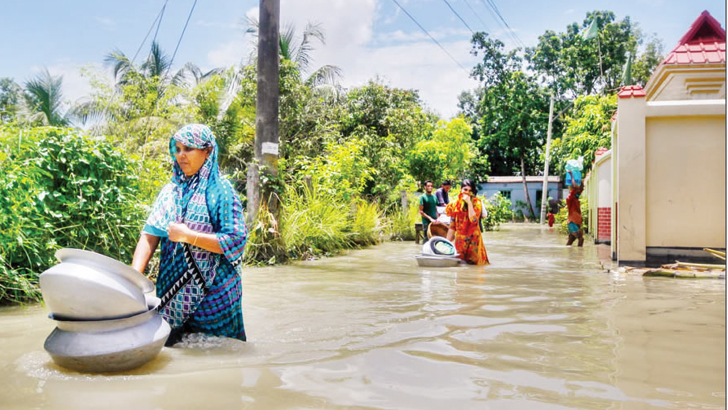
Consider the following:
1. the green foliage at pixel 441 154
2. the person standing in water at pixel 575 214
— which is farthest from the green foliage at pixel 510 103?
the person standing in water at pixel 575 214

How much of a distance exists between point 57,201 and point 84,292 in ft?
10.5

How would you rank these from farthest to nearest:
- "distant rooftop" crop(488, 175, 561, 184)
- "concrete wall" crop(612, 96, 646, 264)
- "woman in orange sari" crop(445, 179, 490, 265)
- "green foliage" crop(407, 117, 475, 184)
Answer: "distant rooftop" crop(488, 175, 561, 184)
"green foliage" crop(407, 117, 475, 184)
"woman in orange sari" crop(445, 179, 490, 265)
"concrete wall" crop(612, 96, 646, 264)

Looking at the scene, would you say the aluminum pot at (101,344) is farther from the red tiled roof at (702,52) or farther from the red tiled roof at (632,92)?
the red tiled roof at (702,52)

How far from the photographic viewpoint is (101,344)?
2771 millimetres

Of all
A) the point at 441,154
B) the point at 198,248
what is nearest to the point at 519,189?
the point at 441,154

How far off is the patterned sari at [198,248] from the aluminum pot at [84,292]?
422mm

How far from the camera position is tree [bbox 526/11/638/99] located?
108ft

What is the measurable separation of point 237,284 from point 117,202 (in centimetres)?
311

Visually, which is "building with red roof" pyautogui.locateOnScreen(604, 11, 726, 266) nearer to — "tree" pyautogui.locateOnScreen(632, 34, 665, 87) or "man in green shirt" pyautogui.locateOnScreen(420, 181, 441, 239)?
"man in green shirt" pyautogui.locateOnScreen(420, 181, 441, 239)

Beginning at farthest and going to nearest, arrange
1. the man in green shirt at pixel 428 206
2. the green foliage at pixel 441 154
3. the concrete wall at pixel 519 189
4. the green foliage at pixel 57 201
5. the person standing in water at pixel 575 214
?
the concrete wall at pixel 519 189 → the green foliage at pixel 441 154 → the person standing in water at pixel 575 214 → the man in green shirt at pixel 428 206 → the green foliage at pixel 57 201

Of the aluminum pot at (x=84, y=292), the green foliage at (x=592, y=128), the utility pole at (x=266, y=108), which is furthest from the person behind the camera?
the green foliage at (x=592, y=128)

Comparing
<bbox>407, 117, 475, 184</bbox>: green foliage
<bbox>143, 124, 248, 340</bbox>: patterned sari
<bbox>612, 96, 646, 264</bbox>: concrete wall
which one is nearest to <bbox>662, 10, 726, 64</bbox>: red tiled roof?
<bbox>612, 96, 646, 264</bbox>: concrete wall

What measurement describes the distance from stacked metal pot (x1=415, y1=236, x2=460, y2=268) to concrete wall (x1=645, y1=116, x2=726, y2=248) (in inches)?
116

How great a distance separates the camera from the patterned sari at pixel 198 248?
3187mm
